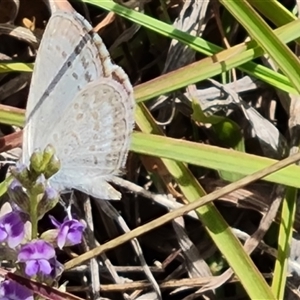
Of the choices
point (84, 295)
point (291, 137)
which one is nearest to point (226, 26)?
point (291, 137)

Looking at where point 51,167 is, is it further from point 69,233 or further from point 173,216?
point 173,216

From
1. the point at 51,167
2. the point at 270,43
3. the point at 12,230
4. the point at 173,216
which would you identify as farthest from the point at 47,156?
the point at 270,43

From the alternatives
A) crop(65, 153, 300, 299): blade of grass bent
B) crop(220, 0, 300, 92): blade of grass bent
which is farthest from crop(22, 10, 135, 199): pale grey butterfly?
crop(220, 0, 300, 92): blade of grass bent

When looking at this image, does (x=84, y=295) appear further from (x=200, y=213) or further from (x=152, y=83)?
(x=152, y=83)

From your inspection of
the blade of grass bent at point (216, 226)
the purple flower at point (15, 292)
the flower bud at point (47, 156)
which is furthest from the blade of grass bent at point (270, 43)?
the purple flower at point (15, 292)

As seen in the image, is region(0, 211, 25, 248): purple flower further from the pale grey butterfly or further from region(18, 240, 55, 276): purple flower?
the pale grey butterfly

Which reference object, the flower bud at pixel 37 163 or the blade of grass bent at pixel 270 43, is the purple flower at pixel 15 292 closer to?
the flower bud at pixel 37 163

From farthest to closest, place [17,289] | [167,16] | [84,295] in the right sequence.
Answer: [167,16] → [84,295] → [17,289]
